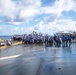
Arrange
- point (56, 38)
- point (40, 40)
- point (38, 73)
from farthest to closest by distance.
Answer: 1. point (40, 40)
2. point (56, 38)
3. point (38, 73)

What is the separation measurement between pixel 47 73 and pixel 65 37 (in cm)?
4133

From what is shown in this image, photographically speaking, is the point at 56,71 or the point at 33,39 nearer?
the point at 56,71

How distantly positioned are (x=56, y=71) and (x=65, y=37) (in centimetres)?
4049

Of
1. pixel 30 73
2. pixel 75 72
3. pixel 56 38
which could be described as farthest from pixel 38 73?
pixel 56 38

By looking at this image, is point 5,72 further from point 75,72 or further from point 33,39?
point 33,39

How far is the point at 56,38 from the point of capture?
54281 millimetres

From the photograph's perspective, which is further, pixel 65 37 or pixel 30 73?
pixel 65 37

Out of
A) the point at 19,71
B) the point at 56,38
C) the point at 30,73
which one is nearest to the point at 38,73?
the point at 30,73

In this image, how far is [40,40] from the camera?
191 ft

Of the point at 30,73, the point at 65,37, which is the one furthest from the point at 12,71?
the point at 65,37

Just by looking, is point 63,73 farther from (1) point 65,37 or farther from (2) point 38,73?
(1) point 65,37

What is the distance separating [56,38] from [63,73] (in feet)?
123

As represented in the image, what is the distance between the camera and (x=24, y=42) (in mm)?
57500

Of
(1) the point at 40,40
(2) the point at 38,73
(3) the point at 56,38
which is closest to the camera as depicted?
(2) the point at 38,73
